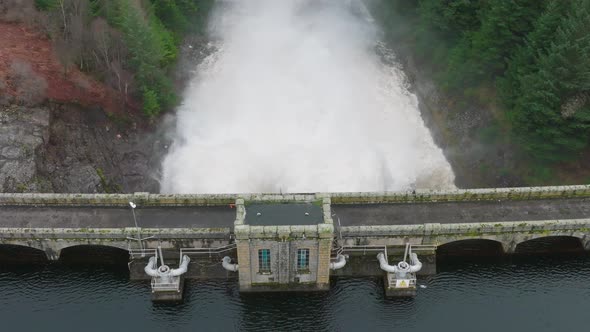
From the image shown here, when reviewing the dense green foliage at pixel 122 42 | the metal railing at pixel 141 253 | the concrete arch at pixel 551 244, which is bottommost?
the metal railing at pixel 141 253

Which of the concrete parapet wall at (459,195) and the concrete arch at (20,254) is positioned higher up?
the concrete parapet wall at (459,195)

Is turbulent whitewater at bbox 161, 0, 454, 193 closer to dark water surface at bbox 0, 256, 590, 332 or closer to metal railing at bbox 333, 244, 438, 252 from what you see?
metal railing at bbox 333, 244, 438, 252

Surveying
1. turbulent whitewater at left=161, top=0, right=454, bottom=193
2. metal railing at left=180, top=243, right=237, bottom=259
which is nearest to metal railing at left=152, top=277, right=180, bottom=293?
metal railing at left=180, top=243, right=237, bottom=259

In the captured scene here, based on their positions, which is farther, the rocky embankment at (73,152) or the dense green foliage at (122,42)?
the dense green foliage at (122,42)

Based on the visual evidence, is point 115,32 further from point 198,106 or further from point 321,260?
point 321,260

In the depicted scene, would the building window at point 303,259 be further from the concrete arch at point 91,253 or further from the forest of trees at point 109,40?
the forest of trees at point 109,40

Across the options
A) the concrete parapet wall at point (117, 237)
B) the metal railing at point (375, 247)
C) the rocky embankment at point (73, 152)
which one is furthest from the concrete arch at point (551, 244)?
the rocky embankment at point (73, 152)

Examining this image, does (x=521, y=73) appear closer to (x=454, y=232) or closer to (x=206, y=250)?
(x=454, y=232)
